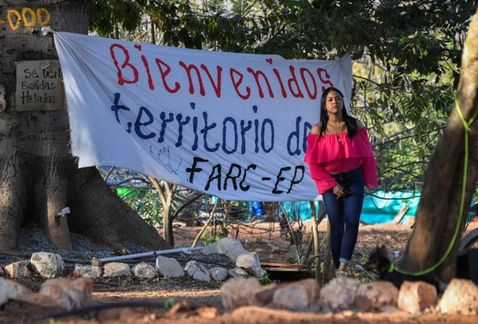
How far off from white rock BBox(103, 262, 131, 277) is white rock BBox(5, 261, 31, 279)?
2.34 feet

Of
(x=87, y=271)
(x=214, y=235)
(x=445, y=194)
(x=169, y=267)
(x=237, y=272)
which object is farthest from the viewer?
(x=214, y=235)

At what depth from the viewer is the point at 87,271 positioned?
9719 millimetres

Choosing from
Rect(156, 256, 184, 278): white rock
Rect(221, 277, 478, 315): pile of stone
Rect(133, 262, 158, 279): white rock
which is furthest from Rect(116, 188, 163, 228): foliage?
Rect(221, 277, 478, 315): pile of stone

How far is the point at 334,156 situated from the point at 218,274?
204 cm

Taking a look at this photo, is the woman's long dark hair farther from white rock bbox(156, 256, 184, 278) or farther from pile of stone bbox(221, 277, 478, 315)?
pile of stone bbox(221, 277, 478, 315)

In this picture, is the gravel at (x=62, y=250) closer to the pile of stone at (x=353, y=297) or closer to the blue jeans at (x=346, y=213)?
the blue jeans at (x=346, y=213)

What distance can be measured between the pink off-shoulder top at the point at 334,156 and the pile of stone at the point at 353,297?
8.91ft

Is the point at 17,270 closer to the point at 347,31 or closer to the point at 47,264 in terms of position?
the point at 47,264

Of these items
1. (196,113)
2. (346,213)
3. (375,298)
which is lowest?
(375,298)

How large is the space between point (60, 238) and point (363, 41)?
3772 mm

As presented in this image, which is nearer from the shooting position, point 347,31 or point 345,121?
point 345,121

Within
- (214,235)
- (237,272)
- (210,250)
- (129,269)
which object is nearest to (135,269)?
(129,269)

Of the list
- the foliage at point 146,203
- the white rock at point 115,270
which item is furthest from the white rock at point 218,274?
the foliage at point 146,203

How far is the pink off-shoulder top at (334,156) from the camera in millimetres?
8992
